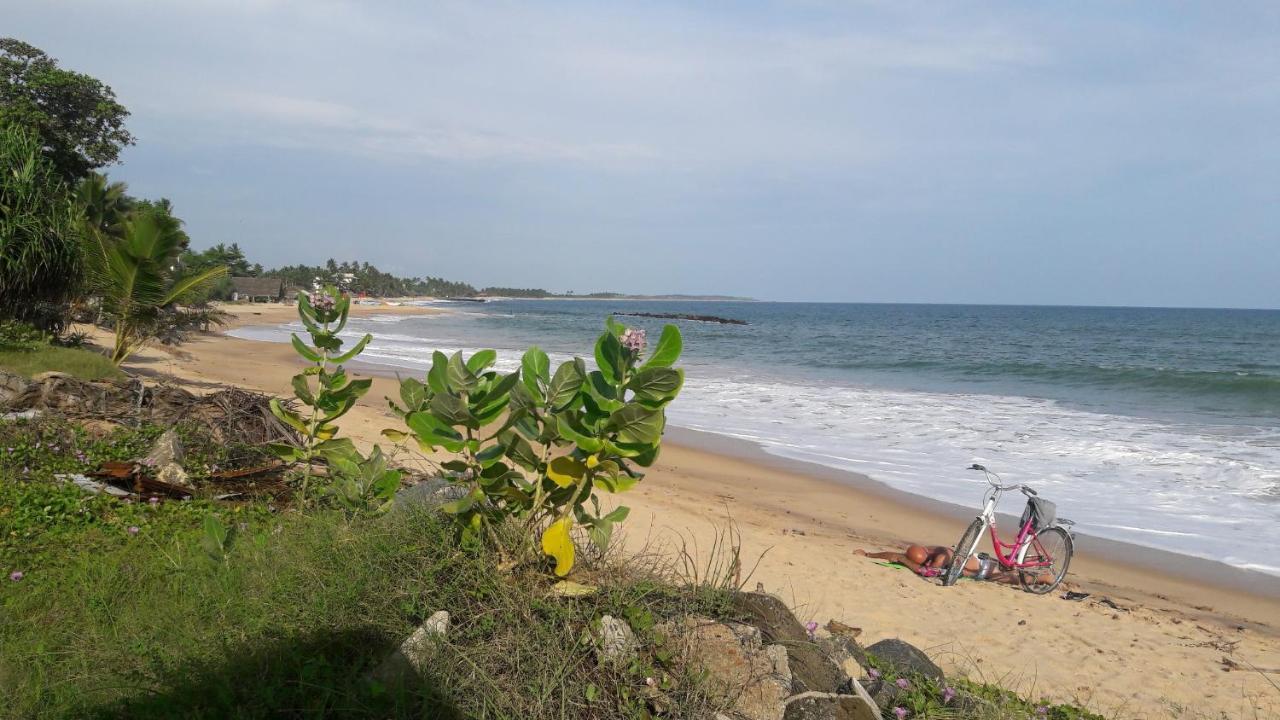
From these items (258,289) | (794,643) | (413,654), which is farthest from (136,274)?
(258,289)

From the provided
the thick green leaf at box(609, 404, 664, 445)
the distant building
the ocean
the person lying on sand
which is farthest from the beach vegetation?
the distant building

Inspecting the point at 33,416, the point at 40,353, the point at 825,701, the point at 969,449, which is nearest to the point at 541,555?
the point at 825,701

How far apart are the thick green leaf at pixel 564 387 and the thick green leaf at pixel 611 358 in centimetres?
15

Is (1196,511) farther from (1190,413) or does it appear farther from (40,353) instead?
(40,353)

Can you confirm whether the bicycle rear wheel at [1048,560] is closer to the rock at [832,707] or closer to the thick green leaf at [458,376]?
the rock at [832,707]

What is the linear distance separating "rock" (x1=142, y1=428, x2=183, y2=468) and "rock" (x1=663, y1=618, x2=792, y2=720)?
14.4ft

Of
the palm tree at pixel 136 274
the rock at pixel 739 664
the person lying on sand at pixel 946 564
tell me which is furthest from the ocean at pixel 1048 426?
the palm tree at pixel 136 274

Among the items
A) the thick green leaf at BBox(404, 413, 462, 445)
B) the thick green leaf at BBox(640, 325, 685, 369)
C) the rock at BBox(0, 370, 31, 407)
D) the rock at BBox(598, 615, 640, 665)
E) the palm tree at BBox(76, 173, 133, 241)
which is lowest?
the rock at BBox(598, 615, 640, 665)

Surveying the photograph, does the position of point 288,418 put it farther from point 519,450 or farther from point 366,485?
point 519,450

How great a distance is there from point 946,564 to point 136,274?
35.1 ft

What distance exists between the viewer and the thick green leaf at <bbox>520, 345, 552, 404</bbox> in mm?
3025

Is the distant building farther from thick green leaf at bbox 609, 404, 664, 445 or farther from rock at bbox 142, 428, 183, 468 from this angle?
thick green leaf at bbox 609, 404, 664, 445

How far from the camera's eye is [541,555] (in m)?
3.08

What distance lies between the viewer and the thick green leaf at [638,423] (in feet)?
9.05
